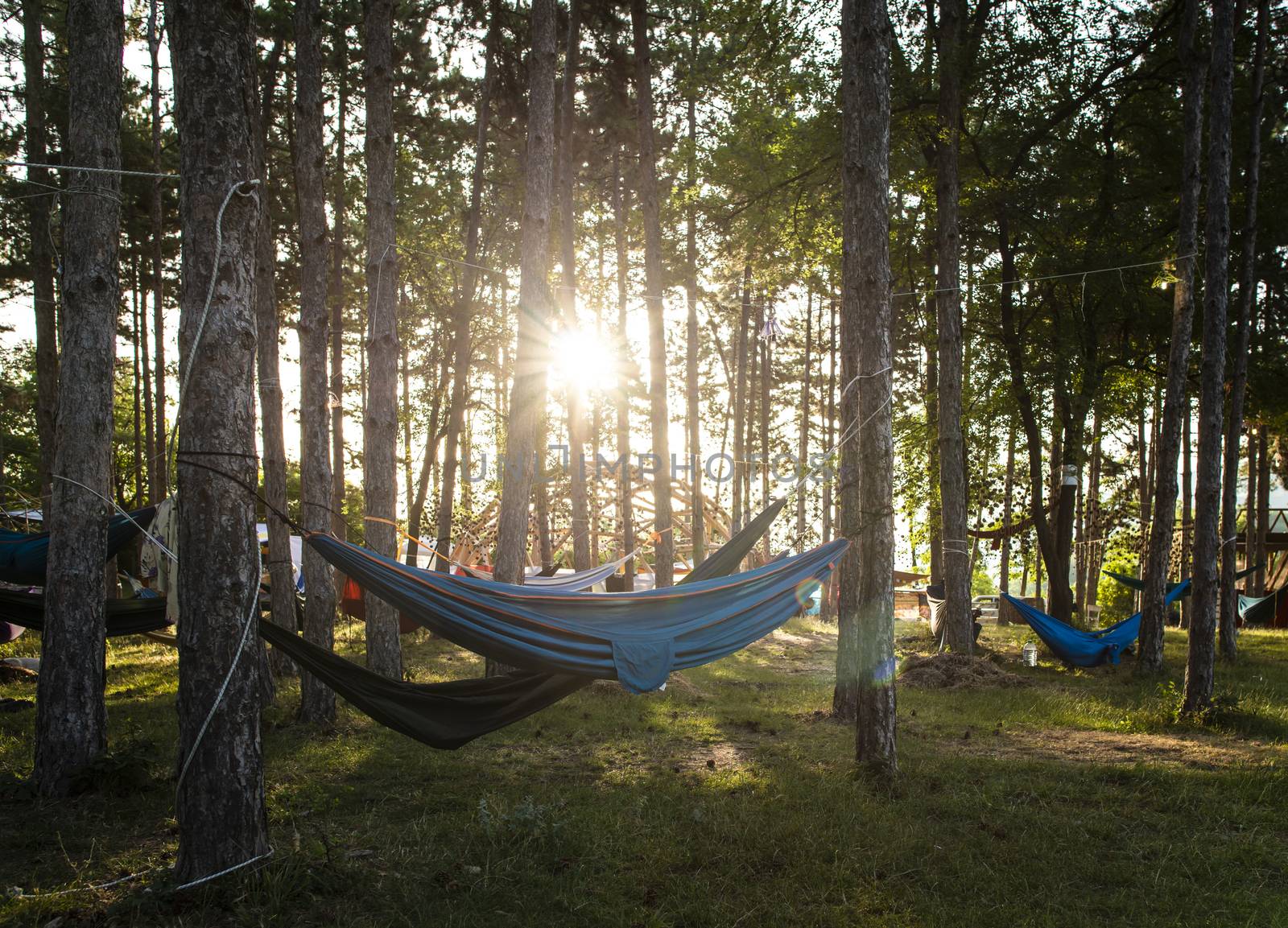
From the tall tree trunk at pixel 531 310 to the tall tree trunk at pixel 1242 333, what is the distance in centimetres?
702

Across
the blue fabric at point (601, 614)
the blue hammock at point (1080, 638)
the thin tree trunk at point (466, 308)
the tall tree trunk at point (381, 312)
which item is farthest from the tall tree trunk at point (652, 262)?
the blue fabric at point (601, 614)

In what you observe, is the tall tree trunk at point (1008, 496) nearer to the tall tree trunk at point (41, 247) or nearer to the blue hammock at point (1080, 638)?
the blue hammock at point (1080, 638)

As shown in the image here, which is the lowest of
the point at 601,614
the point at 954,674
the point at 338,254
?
the point at 954,674

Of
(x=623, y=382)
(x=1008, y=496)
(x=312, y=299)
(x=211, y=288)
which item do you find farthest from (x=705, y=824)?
(x=1008, y=496)

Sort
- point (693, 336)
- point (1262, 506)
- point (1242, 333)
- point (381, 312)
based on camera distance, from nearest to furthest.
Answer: point (381, 312) < point (1242, 333) < point (693, 336) < point (1262, 506)

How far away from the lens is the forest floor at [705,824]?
11.7ft

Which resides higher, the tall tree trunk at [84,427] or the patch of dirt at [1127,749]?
the tall tree trunk at [84,427]

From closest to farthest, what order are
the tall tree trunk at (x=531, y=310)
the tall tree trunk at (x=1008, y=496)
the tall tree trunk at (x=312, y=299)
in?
1. the tall tree trunk at (x=312, y=299)
2. the tall tree trunk at (x=531, y=310)
3. the tall tree trunk at (x=1008, y=496)

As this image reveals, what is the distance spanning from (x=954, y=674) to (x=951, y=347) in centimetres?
363

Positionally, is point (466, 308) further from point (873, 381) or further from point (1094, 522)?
point (1094, 522)

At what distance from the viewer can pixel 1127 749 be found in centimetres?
632

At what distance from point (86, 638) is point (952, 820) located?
16.0 feet

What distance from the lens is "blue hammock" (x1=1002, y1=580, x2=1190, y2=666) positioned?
391 inches

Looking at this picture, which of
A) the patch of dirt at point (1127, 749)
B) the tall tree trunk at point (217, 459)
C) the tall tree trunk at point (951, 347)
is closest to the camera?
the tall tree trunk at point (217, 459)
